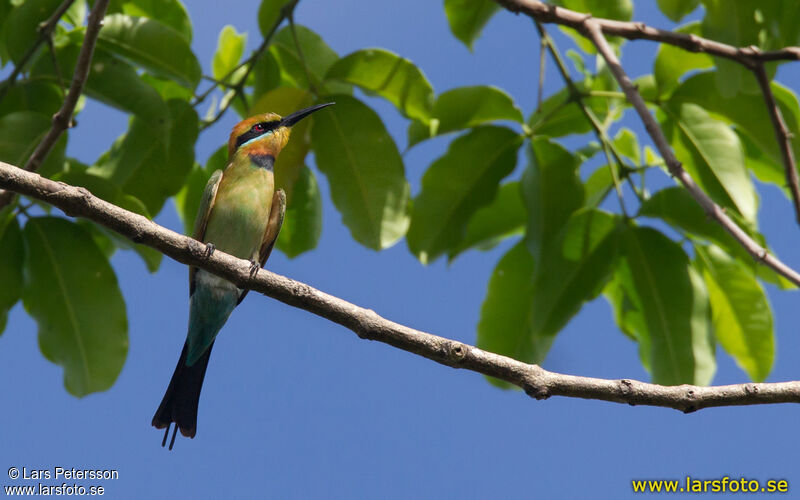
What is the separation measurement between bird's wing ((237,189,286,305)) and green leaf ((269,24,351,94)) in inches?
21.1

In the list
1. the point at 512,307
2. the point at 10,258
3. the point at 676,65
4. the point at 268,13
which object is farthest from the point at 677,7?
the point at 10,258

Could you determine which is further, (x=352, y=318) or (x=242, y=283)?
(x=242, y=283)

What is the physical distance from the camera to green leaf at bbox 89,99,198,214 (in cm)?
346

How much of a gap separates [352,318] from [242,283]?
0.40 meters

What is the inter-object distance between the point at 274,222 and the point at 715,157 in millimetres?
1976

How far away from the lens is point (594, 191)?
393 cm

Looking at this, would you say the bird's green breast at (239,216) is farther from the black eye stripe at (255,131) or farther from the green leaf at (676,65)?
the green leaf at (676,65)

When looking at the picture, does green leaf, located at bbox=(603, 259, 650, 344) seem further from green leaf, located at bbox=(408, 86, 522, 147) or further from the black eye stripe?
the black eye stripe

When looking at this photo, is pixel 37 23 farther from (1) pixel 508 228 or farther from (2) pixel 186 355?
(1) pixel 508 228

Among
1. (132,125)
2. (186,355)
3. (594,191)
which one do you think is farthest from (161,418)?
(594,191)

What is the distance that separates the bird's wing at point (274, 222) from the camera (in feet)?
12.9

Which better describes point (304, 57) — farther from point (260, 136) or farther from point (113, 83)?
point (113, 83)

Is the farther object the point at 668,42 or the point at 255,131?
the point at 255,131

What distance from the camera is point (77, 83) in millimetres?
2789
